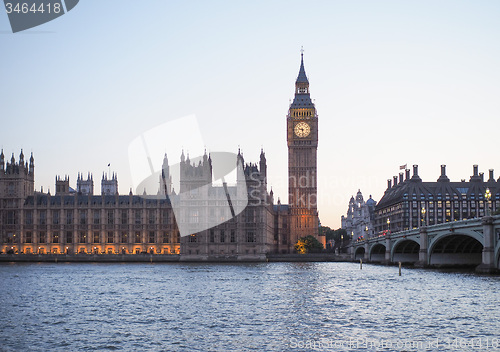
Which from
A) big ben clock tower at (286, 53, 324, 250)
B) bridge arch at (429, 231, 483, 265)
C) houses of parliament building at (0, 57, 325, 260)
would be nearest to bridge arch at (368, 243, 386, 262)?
houses of parliament building at (0, 57, 325, 260)

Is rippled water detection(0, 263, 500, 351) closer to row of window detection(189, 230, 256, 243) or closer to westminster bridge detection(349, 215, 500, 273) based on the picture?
westminster bridge detection(349, 215, 500, 273)

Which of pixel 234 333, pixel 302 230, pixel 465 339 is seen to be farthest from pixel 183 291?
pixel 302 230

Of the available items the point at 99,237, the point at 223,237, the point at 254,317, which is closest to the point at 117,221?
the point at 99,237

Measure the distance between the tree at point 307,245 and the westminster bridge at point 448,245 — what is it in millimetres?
29217

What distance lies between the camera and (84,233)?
166000mm

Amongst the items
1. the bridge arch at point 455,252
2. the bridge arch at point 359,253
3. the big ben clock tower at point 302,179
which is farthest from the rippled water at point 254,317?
the big ben clock tower at point 302,179

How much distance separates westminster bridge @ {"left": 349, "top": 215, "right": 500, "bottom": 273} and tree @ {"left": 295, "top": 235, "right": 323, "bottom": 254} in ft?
95.9

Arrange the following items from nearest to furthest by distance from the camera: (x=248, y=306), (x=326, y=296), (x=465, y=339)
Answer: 1. (x=465, y=339)
2. (x=248, y=306)
3. (x=326, y=296)

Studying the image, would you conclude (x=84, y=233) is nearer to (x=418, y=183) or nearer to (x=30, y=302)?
(x=418, y=183)

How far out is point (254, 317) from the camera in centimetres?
4212

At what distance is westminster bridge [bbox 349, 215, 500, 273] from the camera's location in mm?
69562

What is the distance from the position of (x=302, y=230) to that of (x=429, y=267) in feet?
312

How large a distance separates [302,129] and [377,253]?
58996 millimetres

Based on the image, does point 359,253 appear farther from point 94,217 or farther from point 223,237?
point 94,217
